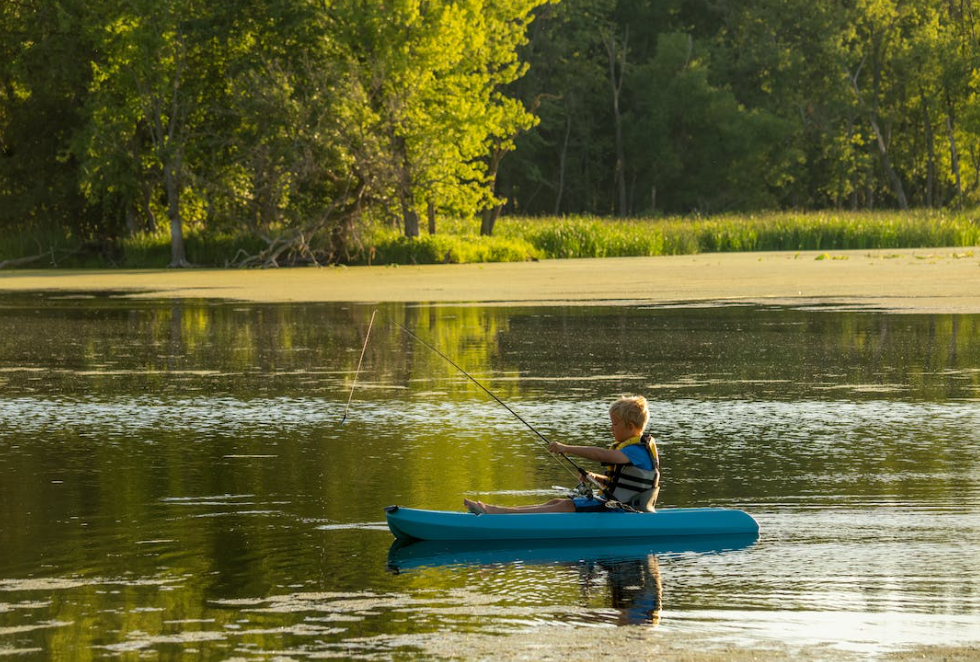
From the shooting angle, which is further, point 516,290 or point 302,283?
point 302,283

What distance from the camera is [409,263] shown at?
4853 centimetres

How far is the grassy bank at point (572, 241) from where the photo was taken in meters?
48.7

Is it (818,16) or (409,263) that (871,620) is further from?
(818,16)

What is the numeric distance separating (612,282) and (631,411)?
2873 cm

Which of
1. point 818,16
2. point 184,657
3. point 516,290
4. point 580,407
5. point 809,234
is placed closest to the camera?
point 184,657

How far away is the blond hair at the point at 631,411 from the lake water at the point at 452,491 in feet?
2.45

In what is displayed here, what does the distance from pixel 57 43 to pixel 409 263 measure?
44.5 ft

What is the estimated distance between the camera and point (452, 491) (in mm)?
10789

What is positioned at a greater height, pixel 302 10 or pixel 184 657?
pixel 302 10

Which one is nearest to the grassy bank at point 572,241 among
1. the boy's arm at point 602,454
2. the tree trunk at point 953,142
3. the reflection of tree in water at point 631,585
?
the tree trunk at point 953,142

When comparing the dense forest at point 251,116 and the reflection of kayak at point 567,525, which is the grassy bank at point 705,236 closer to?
the dense forest at point 251,116

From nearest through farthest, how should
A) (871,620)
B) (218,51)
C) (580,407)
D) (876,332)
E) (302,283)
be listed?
(871,620) < (580,407) < (876,332) < (302,283) < (218,51)

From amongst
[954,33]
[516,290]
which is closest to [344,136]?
[516,290]

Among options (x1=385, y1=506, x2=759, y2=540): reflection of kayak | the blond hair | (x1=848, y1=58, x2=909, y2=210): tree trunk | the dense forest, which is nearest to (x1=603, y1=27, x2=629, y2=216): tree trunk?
(x1=848, y1=58, x2=909, y2=210): tree trunk
